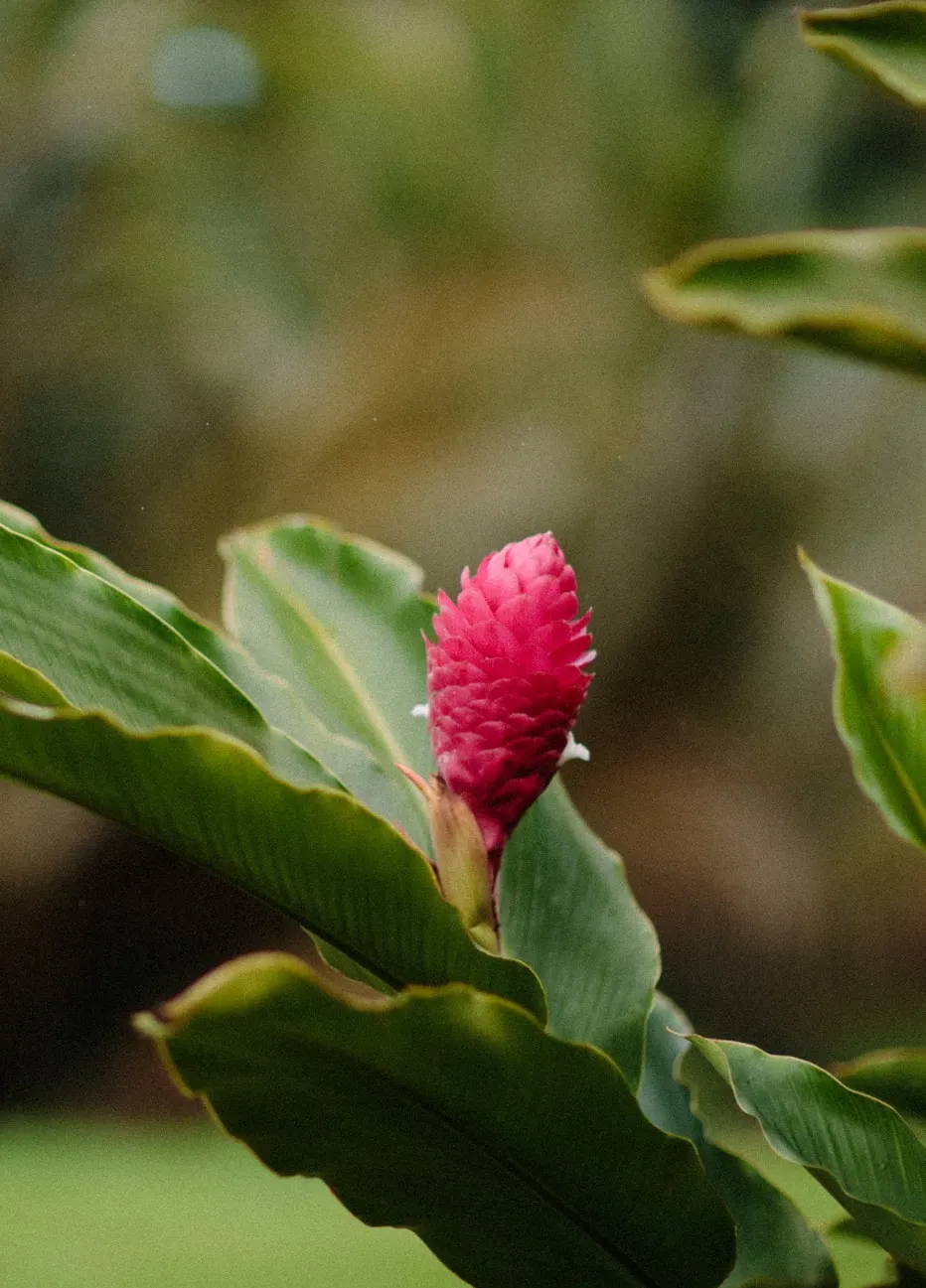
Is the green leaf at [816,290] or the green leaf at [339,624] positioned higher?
the green leaf at [816,290]

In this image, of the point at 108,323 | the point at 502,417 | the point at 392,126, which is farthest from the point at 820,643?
the point at 108,323

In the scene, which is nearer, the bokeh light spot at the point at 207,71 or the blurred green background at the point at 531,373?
the blurred green background at the point at 531,373

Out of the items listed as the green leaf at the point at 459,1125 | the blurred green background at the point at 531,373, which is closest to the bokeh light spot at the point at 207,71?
the blurred green background at the point at 531,373

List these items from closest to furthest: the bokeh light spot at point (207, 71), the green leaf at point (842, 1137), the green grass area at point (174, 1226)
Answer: the green leaf at point (842, 1137) → the green grass area at point (174, 1226) → the bokeh light spot at point (207, 71)

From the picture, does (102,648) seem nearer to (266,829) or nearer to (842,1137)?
(266,829)

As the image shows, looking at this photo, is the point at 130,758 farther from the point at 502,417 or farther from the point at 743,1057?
the point at 502,417

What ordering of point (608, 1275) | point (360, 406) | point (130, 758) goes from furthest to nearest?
point (360, 406), point (608, 1275), point (130, 758)

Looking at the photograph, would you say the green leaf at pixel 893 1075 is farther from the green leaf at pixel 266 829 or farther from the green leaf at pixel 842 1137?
the green leaf at pixel 266 829
